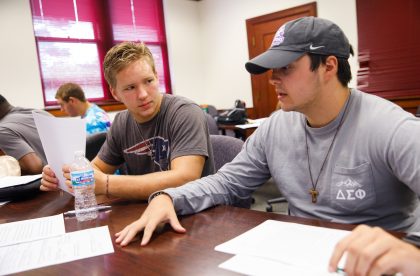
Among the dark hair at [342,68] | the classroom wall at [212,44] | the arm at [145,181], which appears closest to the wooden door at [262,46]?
the classroom wall at [212,44]

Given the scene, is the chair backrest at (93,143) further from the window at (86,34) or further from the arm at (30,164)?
the window at (86,34)

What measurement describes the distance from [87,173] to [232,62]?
17.6 ft

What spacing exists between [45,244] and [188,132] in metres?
0.77

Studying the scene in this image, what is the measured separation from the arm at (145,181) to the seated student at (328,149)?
0.64 ft

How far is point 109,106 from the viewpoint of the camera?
5484 millimetres

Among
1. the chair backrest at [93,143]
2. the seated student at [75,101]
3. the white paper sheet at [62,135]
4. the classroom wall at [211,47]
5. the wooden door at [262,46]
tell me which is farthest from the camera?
the classroom wall at [211,47]

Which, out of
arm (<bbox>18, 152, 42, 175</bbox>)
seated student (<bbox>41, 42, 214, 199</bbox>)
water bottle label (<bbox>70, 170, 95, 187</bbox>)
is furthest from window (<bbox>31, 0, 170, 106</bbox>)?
water bottle label (<bbox>70, 170, 95, 187</bbox>)

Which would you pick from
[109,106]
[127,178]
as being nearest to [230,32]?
[109,106]

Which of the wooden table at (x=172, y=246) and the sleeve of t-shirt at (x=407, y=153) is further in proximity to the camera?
the sleeve of t-shirt at (x=407, y=153)

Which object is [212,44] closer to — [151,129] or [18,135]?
[18,135]

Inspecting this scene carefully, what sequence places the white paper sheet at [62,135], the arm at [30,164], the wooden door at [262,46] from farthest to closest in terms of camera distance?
the wooden door at [262,46] → the arm at [30,164] → the white paper sheet at [62,135]

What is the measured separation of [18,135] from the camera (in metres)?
2.42

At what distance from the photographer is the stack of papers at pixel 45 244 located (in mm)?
889

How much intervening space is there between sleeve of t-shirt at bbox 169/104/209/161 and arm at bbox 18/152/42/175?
1086mm
